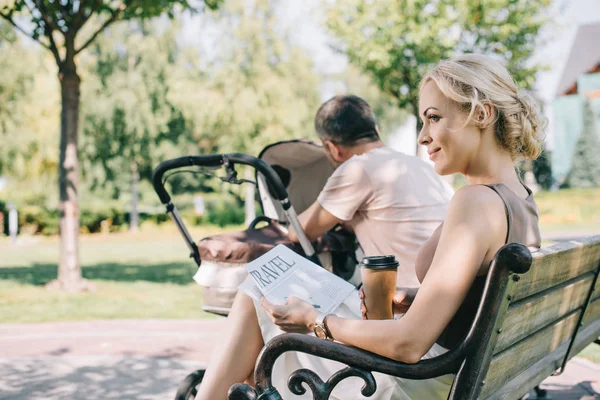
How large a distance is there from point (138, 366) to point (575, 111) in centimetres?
4770

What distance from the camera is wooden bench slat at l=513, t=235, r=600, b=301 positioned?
1.64m

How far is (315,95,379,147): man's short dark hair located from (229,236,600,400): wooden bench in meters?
1.36

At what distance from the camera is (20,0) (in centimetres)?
791

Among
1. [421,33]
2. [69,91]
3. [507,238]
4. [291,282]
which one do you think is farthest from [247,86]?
[507,238]

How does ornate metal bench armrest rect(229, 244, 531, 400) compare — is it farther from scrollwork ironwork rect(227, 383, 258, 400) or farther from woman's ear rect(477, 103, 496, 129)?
woman's ear rect(477, 103, 496, 129)

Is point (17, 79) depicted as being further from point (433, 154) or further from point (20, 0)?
point (433, 154)

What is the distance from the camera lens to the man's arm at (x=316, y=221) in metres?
3.01

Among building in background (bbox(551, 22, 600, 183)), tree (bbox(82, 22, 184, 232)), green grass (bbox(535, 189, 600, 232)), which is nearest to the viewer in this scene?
tree (bbox(82, 22, 184, 232))

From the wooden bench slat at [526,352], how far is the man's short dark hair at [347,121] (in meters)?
1.37

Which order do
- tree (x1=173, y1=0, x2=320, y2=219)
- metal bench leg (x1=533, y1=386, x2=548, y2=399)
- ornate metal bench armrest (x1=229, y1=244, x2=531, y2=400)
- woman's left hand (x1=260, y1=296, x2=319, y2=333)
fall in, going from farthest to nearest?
1. tree (x1=173, y1=0, x2=320, y2=219)
2. metal bench leg (x1=533, y1=386, x2=548, y2=399)
3. woman's left hand (x1=260, y1=296, x2=319, y2=333)
4. ornate metal bench armrest (x1=229, y1=244, x2=531, y2=400)

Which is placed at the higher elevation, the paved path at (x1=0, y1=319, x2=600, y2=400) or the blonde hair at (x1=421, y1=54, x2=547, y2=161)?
the blonde hair at (x1=421, y1=54, x2=547, y2=161)

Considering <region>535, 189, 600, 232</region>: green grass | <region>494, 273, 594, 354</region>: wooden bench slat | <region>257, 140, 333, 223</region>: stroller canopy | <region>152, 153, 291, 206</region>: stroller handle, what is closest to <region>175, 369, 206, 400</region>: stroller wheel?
<region>152, 153, 291, 206</region>: stroller handle

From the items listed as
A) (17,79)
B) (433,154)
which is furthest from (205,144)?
(433,154)

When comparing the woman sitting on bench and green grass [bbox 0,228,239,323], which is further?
green grass [bbox 0,228,239,323]
